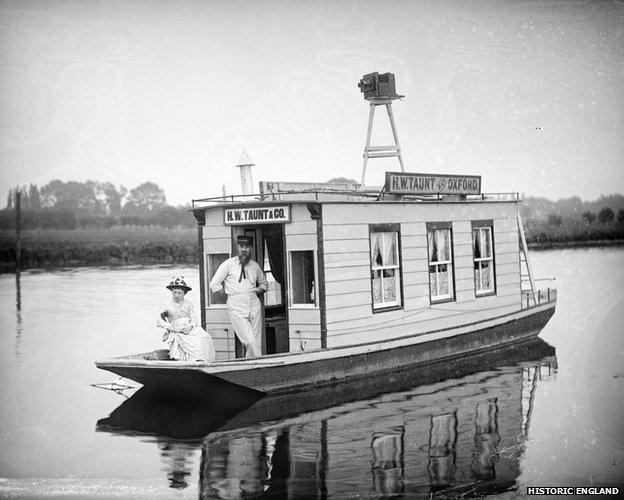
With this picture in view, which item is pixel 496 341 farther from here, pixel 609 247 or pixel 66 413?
pixel 609 247

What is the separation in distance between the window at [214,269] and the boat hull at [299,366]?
1.54 metres

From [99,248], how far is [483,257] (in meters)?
33.8

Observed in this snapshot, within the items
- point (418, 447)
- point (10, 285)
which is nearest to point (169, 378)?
point (418, 447)

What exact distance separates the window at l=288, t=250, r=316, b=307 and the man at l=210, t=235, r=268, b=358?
16.4 inches

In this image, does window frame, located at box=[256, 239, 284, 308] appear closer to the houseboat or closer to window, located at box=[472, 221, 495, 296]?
the houseboat

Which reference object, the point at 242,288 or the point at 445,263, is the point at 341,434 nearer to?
the point at 242,288

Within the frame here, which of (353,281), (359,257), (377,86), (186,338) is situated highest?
(377,86)

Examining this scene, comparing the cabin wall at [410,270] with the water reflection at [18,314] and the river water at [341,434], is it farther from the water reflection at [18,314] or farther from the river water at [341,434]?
the water reflection at [18,314]

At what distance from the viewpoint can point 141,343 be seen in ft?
61.3

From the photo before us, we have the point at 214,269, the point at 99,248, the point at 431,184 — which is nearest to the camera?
the point at 214,269

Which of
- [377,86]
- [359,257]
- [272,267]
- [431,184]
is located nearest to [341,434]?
[359,257]

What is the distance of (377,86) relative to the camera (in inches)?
619

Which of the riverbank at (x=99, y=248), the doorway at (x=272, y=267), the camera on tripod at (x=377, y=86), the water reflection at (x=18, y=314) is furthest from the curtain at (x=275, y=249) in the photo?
the riverbank at (x=99, y=248)

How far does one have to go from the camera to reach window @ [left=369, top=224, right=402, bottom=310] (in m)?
12.9
